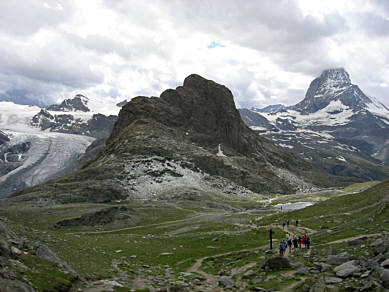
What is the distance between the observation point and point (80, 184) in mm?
190750

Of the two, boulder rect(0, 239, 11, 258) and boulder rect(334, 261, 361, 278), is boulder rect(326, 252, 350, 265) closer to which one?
boulder rect(334, 261, 361, 278)

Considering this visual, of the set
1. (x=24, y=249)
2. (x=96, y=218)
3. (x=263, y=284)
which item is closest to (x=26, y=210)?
(x=96, y=218)

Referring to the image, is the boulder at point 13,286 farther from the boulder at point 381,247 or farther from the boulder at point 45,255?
the boulder at point 381,247

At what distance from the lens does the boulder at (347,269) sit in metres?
24.2

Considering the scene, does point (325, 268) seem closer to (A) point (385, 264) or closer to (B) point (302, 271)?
(B) point (302, 271)

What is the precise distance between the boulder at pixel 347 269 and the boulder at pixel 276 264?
18.3 feet

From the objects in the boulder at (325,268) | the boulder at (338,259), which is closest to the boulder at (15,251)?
the boulder at (325,268)

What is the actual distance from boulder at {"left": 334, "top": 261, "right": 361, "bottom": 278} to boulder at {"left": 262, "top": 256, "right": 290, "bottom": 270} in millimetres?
5589

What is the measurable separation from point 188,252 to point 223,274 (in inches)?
572

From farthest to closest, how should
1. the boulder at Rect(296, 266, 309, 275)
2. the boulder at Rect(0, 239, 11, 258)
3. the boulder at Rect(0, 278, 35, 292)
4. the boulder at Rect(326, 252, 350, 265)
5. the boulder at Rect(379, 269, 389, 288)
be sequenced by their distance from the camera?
the boulder at Rect(326, 252, 350, 265), the boulder at Rect(296, 266, 309, 275), the boulder at Rect(0, 239, 11, 258), the boulder at Rect(379, 269, 389, 288), the boulder at Rect(0, 278, 35, 292)

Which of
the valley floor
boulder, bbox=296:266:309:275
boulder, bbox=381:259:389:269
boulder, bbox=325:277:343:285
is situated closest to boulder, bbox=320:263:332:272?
the valley floor

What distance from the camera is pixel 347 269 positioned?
81.7 feet

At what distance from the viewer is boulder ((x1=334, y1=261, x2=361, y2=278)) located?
24.2 m

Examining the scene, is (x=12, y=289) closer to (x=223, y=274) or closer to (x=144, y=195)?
(x=223, y=274)
